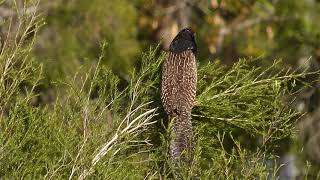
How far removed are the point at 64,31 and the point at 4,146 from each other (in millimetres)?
5633

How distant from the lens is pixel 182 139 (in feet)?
17.0

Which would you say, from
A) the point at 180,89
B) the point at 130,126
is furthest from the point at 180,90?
the point at 130,126

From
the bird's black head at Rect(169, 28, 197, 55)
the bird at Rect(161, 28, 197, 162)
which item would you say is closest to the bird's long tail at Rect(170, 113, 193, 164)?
the bird at Rect(161, 28, 197, 162)

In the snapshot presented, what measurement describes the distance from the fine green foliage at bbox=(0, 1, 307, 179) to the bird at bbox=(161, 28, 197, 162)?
9 centimetres

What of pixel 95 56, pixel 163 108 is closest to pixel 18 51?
pixel 163 108

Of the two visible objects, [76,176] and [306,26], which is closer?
[76,176]

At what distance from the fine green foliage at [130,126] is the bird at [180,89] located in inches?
3.7

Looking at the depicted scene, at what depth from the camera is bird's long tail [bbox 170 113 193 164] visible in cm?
479

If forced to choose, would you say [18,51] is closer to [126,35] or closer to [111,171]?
[111,171]

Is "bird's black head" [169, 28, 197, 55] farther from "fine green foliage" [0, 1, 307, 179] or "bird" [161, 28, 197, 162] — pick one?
"fine green foliage" [0, 1, 307, 179]

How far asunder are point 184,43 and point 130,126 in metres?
0.82

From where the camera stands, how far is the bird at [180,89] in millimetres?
5229

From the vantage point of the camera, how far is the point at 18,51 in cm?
538

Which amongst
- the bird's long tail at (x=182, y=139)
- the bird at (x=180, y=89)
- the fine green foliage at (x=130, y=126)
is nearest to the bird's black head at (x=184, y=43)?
the bird at (x=180, y=89)
